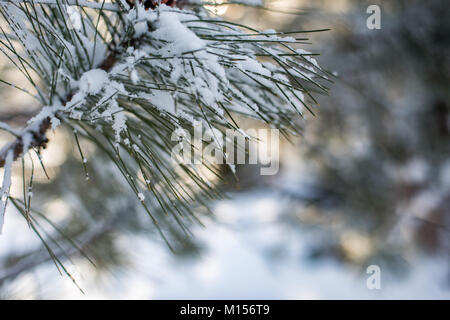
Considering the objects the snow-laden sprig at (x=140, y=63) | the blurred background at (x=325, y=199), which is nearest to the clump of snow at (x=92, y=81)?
the snow-laden sprig at (x=140, y=63)

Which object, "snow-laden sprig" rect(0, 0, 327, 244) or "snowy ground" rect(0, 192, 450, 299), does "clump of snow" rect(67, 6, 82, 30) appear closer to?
"snow-laden sprig" rect(0, 0, 327, 244)

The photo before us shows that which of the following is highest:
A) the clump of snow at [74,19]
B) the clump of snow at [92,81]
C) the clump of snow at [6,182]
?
the clump of snow at [74,19]

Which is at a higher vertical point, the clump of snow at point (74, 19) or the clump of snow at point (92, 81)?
the clump of snow at point (74, 19)

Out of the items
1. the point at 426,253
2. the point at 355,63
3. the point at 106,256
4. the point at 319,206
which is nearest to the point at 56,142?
the point at 106,256

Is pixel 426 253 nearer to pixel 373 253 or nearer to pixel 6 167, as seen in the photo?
pixel 373 253

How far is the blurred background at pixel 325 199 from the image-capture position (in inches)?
28.2

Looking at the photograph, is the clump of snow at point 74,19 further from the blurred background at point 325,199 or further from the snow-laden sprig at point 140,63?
the blurred background at point 325,199

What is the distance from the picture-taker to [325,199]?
5.03ft

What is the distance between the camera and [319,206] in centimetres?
154

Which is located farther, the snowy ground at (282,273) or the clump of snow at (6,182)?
the snowy ground at (282,273)

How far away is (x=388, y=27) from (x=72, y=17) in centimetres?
116

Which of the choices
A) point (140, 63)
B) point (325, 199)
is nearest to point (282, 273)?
point (325, 199)

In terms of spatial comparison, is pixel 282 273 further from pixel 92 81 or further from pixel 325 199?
pixel 92 81
